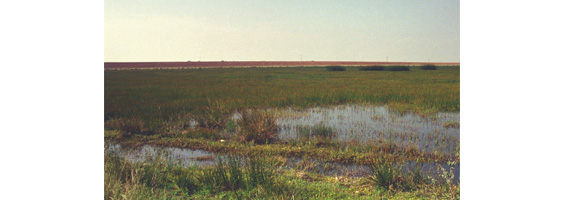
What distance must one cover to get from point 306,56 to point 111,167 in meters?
3.61

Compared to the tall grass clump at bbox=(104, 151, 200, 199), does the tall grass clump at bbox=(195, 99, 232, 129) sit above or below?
above

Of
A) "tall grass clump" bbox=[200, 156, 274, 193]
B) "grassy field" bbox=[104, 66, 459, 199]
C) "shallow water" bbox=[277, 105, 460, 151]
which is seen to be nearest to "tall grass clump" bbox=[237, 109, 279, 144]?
"grassy field" bbox=[104, 66, 459, 199]

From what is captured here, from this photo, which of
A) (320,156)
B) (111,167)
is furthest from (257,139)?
(111,167)

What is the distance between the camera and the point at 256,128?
16.5 ft

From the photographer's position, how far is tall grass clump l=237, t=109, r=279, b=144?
5.02m

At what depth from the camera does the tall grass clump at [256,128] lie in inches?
198

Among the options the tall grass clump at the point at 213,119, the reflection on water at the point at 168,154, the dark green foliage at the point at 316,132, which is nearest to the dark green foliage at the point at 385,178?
the dark green foliage at the point at 316,132

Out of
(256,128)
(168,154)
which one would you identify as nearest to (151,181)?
(168,154)

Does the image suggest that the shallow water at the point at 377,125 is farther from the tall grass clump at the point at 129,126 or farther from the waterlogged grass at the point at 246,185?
the tall grass clump at the point at 129,126

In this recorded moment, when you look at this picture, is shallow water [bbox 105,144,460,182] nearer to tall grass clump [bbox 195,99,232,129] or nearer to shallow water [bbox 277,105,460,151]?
shallow water [bbox 277,105,460,151]
